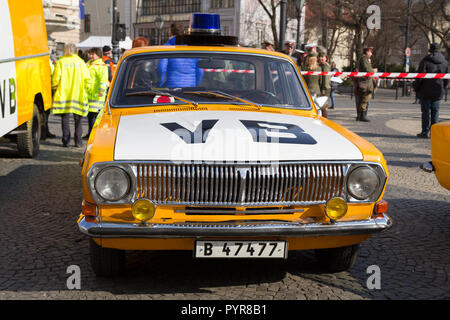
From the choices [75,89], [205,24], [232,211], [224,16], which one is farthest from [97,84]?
[224,16]

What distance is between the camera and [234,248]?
390 centimetres

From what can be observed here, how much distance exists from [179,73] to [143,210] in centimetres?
179

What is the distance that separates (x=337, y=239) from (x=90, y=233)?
1632 mm

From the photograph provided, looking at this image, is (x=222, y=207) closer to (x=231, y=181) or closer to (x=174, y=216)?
(x=231, y=181)

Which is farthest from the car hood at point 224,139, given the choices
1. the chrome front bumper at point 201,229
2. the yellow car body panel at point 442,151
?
the yellow car body panel at point 442,151

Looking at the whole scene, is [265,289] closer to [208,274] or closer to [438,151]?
[208,274]

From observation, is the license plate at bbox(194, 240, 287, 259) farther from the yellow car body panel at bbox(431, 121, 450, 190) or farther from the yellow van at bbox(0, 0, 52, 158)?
the yellow van at bbox(0, 0, 52, 158)

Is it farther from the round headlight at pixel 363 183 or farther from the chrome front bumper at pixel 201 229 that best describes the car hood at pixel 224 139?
the chrome front bumper at pixel 201 229

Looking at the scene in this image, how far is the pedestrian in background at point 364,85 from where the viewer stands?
1625 cm

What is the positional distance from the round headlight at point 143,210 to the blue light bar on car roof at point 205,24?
166 inches

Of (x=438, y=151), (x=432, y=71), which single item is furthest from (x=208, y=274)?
(x=432, y=71)

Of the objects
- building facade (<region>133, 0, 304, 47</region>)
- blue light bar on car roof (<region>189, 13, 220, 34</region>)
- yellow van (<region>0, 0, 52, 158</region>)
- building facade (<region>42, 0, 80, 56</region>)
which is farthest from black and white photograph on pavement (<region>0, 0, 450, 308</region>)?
building facade (<region>133, 0, 304, 47</region>)

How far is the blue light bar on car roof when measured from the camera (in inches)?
302

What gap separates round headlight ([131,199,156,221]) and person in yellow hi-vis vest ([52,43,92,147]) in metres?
7.65
